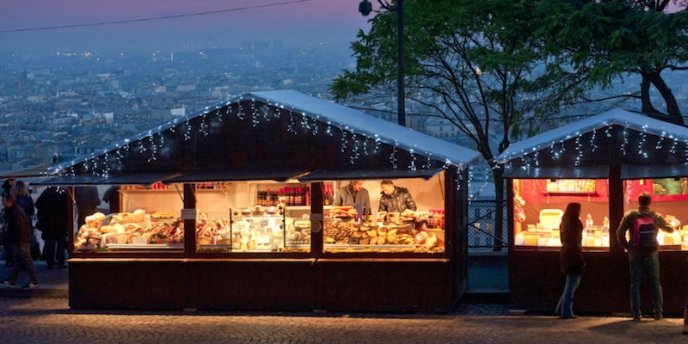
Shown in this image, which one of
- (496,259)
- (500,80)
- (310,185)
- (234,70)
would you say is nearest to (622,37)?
(500,80)

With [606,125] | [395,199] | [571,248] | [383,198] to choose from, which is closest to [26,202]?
[383,198]

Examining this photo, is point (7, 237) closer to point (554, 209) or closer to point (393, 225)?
point (393, 225)

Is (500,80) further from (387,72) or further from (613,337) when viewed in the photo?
(613,337)

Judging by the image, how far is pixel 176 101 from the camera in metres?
32.0

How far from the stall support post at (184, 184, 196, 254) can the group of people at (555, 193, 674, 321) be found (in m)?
5.48

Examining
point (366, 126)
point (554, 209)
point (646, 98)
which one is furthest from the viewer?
point (646, 98)

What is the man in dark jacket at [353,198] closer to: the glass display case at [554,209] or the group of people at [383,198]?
the group of people at [383,198]

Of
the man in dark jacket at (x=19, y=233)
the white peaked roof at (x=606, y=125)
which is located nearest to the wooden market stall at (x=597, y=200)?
the white peaked roof at (x=606, y=125)

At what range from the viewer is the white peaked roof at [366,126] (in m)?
15.6

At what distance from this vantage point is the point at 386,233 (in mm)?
15758

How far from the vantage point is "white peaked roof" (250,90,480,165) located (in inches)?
616

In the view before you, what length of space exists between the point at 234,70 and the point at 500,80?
15.2 meters

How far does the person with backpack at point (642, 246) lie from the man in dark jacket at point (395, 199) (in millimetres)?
3282

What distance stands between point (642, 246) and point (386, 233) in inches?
147
